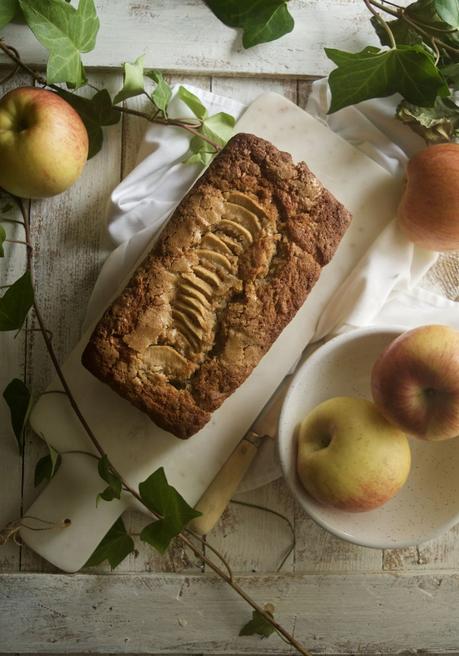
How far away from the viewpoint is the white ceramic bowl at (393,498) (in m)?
1.40

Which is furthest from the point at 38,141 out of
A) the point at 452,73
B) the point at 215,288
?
the point at 452,73

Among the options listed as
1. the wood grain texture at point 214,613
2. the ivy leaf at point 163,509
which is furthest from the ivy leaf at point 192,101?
the wood grain texture at point 214,613

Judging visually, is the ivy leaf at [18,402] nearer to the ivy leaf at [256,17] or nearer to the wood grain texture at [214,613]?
the wood grain texture at [214,613]

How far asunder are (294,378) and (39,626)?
68 cm

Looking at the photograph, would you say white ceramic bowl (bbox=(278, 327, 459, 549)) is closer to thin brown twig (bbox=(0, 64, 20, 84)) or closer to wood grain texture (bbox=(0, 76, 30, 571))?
wood grain texture (bbox=(0, 76, 30, 571))

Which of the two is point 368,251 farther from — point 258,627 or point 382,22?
point 258,627

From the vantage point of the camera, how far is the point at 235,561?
1.53 metres

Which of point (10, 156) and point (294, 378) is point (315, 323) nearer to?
point (294, 378)

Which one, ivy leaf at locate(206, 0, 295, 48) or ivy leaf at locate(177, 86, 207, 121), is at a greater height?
ivy leaf at locate(206, 0, 295, 48)

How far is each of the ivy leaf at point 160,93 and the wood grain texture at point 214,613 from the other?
0.90 meters

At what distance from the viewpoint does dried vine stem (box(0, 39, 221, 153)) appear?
1.45 meters

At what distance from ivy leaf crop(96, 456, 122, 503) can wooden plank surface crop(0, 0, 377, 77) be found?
0.76 metres

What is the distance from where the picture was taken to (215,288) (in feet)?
4.46

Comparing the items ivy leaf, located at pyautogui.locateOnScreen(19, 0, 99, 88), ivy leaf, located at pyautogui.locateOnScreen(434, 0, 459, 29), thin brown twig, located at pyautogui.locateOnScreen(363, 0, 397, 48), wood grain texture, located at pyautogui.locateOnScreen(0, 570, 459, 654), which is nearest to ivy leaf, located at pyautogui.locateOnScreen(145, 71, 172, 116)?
ivy leaf, located at pyautogui.locateOnScreen(19, 0, 99, 88)
